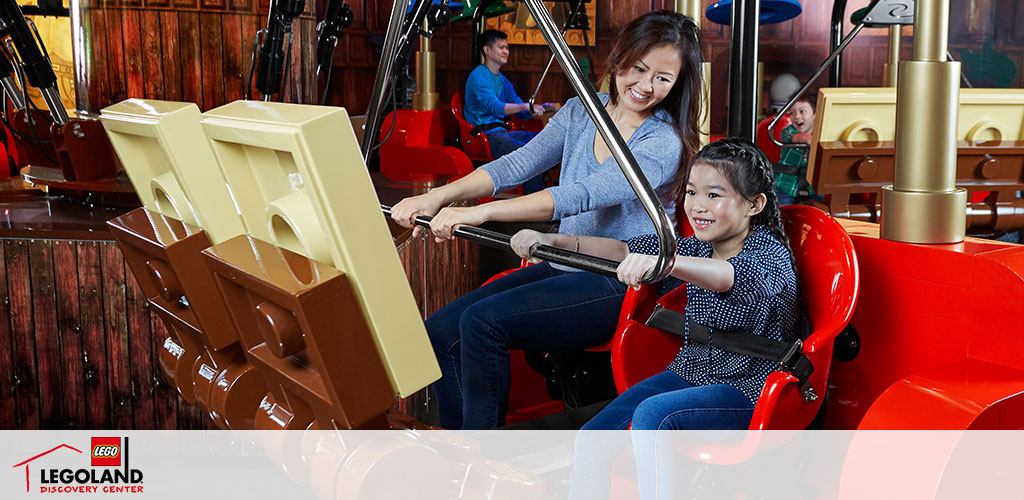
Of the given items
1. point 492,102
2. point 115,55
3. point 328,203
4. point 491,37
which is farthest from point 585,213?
point 491,37

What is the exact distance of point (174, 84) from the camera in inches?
124

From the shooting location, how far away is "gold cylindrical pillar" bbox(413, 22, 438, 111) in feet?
21.2

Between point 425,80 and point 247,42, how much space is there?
3.32m

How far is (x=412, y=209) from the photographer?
1.92 m

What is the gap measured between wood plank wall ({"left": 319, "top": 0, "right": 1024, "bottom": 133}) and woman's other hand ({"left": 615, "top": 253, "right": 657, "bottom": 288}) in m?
7.18

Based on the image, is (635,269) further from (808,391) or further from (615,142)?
(808,391)

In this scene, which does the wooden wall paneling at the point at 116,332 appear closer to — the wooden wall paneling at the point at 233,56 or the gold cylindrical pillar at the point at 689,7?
the wooden wall paneling at the point at 233,56

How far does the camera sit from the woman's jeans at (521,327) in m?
1.81

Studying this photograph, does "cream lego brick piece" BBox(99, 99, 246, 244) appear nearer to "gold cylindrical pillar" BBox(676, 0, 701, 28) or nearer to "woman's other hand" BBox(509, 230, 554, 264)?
"woman's other hand" BBox(509, 230, 554, 264)
